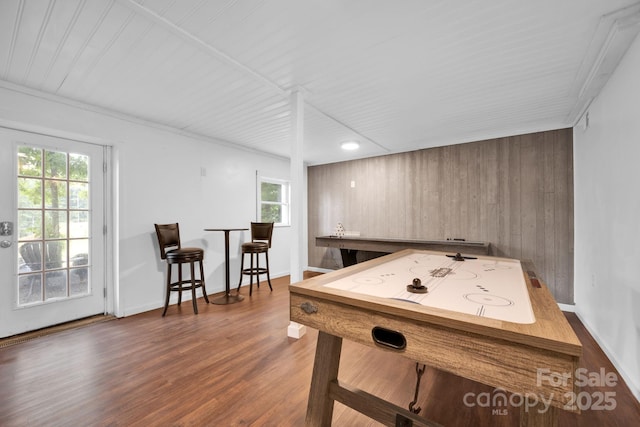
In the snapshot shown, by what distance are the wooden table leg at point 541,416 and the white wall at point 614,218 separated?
1608mm

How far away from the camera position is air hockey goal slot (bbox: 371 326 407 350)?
3.41 ft

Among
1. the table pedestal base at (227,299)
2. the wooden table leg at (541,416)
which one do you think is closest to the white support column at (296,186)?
the table pedestal base at (227,299)

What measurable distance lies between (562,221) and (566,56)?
235 centimetres

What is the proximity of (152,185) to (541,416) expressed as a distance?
160 inches

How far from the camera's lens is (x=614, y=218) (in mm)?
2172

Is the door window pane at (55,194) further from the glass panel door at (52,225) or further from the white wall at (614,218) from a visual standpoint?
the white wall at (614,218)

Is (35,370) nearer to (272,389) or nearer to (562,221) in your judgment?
(272,389)

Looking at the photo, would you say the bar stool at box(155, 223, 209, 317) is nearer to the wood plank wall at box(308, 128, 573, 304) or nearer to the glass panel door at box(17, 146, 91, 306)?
the glass panel door at box(17, 146, 91, 306)

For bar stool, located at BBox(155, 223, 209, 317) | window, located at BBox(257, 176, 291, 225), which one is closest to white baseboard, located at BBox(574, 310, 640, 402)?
bar stool, located at BBox(155, 223, 209, 317)

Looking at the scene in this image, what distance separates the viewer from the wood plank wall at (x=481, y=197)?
11.5 feet

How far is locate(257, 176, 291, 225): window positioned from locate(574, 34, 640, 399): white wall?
4476 mm

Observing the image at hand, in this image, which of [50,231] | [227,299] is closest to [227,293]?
[227,299]

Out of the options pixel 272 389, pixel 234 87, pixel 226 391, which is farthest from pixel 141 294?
pixel 234 87

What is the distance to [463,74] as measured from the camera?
7.50ft
